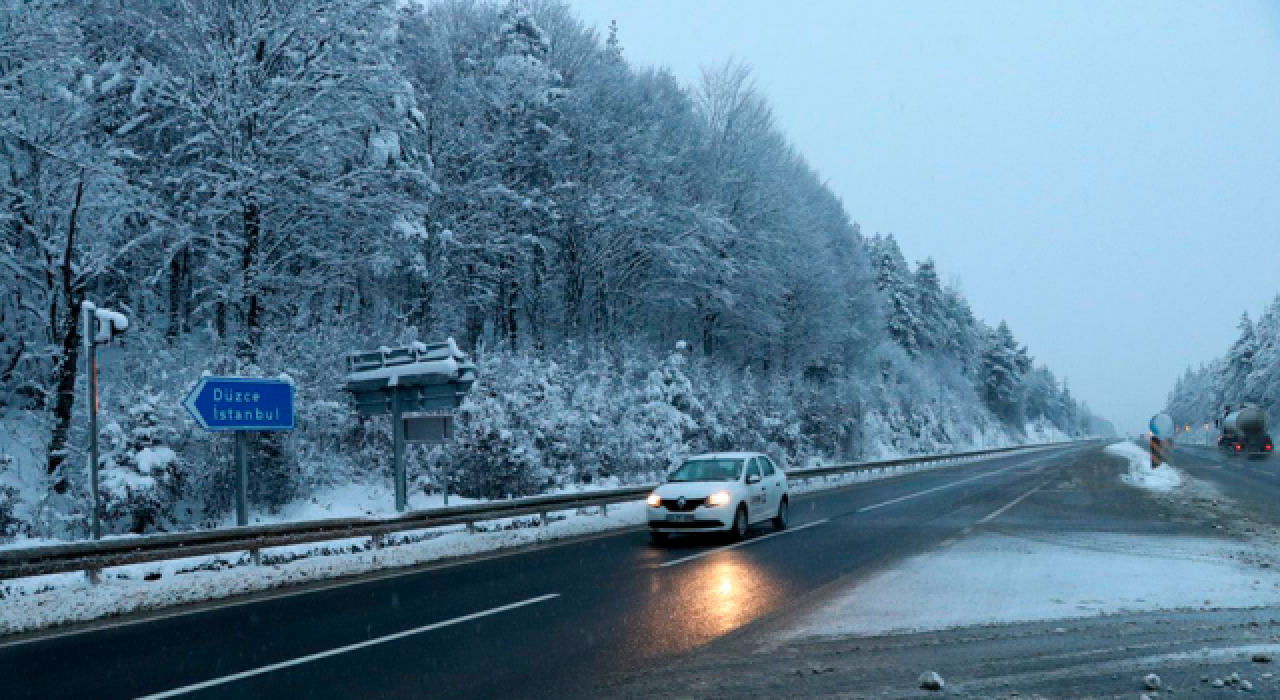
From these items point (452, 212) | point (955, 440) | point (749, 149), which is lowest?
point (955, 440)

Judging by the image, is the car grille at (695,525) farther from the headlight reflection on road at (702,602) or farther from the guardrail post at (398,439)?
the guardrail post at (398,439)

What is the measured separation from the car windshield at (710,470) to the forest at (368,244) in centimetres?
604

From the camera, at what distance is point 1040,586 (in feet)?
36.9

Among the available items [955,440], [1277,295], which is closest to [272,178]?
[955,440]

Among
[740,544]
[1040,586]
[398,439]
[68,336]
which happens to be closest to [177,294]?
[68,336]

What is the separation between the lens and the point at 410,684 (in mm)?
7141

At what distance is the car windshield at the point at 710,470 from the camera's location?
18469mm

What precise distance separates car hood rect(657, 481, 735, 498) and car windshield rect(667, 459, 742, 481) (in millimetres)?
407

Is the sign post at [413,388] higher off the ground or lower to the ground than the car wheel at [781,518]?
higher

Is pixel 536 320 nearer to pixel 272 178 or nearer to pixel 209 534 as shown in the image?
pixel 272 178

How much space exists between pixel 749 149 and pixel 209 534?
110 feet

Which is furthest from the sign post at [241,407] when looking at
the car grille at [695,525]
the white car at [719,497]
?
the car grille at [695,525]

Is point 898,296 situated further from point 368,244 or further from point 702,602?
point 702,602

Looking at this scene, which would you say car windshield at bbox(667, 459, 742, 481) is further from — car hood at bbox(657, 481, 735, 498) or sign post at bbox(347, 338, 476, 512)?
sign post at bbox(347, 338, 476, 512)
